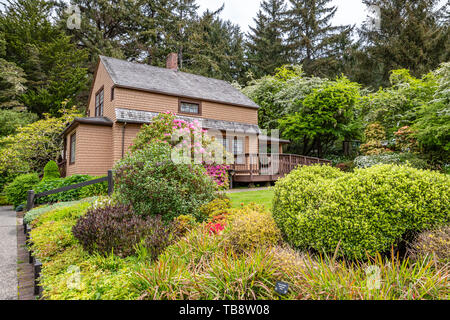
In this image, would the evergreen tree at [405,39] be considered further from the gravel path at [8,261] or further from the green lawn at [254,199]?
the gravel path at [8,261]

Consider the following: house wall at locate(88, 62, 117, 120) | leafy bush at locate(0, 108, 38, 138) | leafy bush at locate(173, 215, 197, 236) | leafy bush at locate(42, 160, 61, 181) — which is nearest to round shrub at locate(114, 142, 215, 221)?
leafy bush at locate(173, 215, 197, 236)

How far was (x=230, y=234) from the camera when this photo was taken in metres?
3.35

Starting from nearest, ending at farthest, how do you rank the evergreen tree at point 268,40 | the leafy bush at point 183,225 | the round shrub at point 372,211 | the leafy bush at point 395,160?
the round shrub at point 372,211
the leafy bush at point 183,225
the leafy bush at point 395,160
the evergreen tree at point 268,40

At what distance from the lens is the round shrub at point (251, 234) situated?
322cm

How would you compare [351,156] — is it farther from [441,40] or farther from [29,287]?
[29,287]

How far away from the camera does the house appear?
42.5 feet

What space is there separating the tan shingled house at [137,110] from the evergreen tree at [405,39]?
44.2ft

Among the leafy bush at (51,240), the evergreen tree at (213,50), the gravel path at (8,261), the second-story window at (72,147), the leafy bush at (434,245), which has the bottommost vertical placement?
the gravel path at (8,261)

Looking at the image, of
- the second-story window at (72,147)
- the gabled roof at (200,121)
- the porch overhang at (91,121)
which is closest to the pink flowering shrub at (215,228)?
the gabled roof at (200,121)

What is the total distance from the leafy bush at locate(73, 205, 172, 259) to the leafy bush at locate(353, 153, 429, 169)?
35.5 ft

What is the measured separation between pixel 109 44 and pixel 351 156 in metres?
21.6

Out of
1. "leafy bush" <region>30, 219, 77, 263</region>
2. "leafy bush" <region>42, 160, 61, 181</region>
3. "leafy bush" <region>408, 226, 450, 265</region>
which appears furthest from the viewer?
"leafy bush" <region>42, 160, 61, 181</region>

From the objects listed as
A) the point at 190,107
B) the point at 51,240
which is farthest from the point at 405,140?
the point at 51,240

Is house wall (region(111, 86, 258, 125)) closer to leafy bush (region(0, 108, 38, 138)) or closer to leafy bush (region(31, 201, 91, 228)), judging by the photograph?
leafy bush (region(0, 108, 38, 138))
